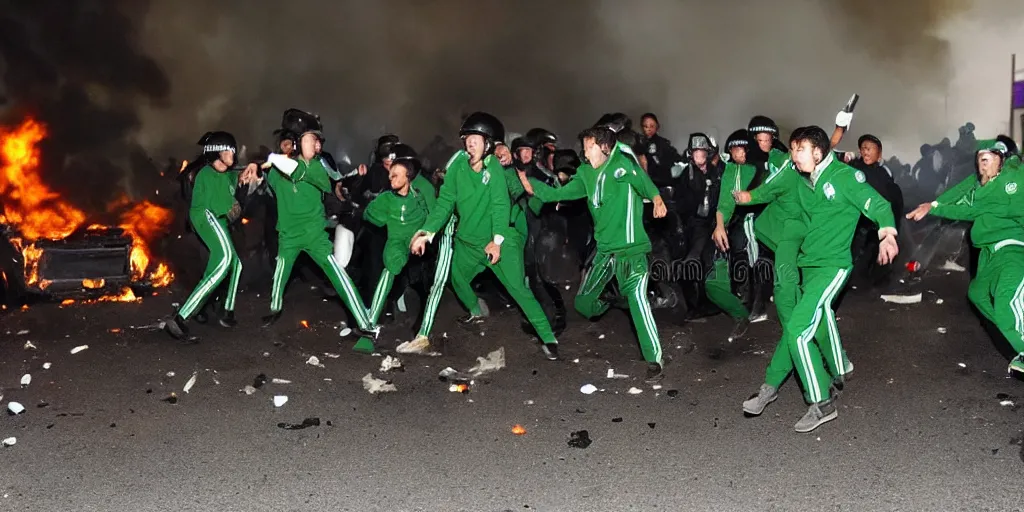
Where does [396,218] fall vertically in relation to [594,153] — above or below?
below

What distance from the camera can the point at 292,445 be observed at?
163 inches

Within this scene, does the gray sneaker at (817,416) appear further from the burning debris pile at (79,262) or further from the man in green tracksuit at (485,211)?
the burning debris pile at (79,262)

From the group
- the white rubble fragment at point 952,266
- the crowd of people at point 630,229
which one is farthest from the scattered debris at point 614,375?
the white rubble fragment at point 952,266

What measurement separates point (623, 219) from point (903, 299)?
337 cm

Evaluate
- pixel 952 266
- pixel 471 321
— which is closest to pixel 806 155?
pixel 471 321

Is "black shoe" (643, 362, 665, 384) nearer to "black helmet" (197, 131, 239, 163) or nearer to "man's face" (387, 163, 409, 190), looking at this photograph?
"man's face" (387, 163, 409, 190)

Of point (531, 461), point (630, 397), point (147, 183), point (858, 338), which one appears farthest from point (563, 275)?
point (147, 183)

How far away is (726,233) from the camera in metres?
6.41

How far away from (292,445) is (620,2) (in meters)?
9.69

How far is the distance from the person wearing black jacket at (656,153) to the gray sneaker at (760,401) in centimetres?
387

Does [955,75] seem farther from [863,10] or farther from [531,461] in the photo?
[531,461]

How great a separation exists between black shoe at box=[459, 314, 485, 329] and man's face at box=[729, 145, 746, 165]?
2375 millimetres

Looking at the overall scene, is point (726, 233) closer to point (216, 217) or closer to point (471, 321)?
point (471, 321)

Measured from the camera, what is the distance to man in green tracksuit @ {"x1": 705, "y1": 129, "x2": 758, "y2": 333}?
620cm
